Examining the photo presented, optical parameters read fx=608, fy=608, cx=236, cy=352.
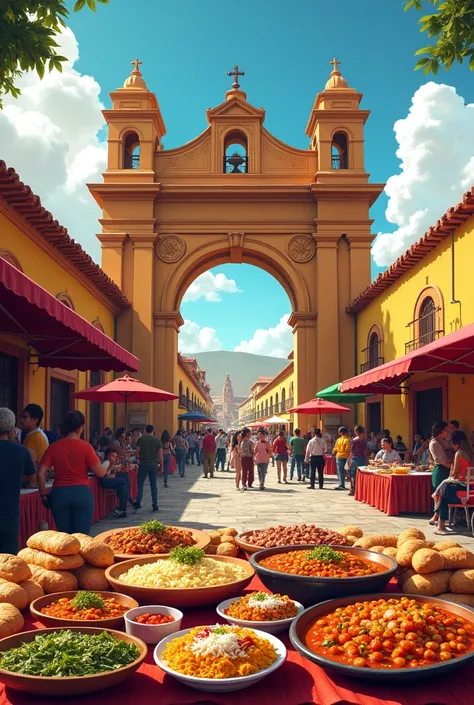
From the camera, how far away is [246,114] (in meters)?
24.2

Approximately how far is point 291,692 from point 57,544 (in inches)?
56.3

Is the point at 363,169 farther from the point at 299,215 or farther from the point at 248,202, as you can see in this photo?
the point at 248,202

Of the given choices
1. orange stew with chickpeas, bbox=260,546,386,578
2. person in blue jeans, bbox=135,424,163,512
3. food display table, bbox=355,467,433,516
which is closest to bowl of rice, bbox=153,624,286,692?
orange stew with chickpeas, bbox=260,546,386,578

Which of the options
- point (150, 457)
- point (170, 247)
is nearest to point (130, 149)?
point (170, 247)

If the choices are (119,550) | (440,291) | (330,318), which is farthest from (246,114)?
(119,550)

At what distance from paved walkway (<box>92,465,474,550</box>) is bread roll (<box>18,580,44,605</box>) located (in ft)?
21.5

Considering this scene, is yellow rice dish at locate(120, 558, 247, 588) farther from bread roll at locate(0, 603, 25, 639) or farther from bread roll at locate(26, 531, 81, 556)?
bread roll at locate(0, 603, 25, 639)

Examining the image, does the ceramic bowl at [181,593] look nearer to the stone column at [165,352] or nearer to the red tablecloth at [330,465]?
the red tablecloth at [330,465]

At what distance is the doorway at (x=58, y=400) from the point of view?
47.9 feet

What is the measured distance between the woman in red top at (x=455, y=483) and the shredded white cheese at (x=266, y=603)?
23.2ft

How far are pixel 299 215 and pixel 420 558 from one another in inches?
832

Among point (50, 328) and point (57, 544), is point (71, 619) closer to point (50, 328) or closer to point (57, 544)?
point (57, 544)

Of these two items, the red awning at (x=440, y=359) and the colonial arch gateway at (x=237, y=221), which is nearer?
the red awning at (x=440, y=359)

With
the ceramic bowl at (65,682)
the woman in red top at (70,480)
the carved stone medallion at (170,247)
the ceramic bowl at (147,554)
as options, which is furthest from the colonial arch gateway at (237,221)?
the ceramic bowl at (65,682)
